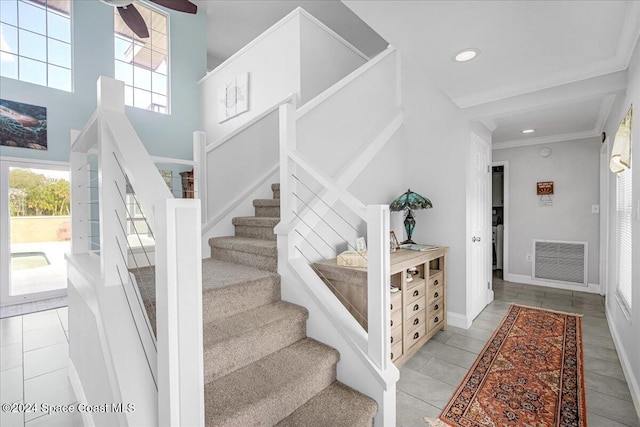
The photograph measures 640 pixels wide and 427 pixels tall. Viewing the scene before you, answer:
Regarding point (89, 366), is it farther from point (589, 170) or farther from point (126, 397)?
point (589, 170)

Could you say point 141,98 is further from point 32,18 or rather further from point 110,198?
point 110,198

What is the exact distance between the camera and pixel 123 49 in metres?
5.12

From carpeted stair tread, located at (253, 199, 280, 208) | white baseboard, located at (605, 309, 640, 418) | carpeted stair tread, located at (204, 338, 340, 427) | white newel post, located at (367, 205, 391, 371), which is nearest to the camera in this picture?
carpeted stair tread, located at (204, 338, 340, 427)

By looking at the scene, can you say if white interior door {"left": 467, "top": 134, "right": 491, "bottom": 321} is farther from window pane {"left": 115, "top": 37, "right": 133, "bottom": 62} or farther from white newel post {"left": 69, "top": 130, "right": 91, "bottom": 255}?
window pane {"left": 115, "top": 37, "right": 133, "bottom": 62}

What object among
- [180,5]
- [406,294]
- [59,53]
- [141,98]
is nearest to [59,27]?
[59,53]

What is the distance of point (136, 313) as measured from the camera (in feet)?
4.32

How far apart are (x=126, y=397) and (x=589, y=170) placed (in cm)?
595

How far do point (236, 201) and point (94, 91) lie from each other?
11.5ft

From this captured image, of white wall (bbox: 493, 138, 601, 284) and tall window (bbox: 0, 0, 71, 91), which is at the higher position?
tall window (bbox: 0, 0, 71, 91)

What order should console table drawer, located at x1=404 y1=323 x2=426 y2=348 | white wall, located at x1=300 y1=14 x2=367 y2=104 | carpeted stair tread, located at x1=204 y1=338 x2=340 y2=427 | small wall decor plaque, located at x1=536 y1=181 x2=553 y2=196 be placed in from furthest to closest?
1. small wall decor plaque, located at x1=536 y1=181 x2=553 y2=196
2. white wall, located at x1=300 y1=14 x2=367 y2=104
3. console table drawer, located at x1=404 y1=323 x2=426 y2=348
4. carpeted stair tread, located at x1=204 y1=338 x2=340 y2=427

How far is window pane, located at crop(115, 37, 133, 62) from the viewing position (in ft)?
16.5

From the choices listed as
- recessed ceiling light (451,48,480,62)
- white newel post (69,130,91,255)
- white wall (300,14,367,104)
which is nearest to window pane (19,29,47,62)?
white newel post (69,130,91,255)

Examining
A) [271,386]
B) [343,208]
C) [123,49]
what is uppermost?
[123,49]

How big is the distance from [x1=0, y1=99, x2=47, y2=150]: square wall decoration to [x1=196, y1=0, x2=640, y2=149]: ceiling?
15.3ft
